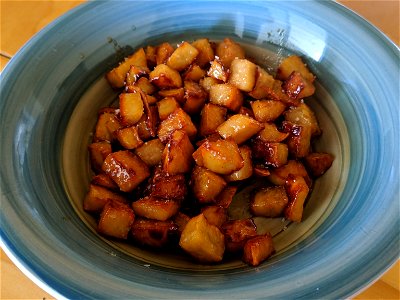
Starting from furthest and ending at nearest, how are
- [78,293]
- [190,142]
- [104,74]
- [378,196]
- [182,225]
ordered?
[104,74] < [190,142] < [182,225] < [378,196] < [78,293]

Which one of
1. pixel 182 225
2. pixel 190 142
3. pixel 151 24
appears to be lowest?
pixel 182 225

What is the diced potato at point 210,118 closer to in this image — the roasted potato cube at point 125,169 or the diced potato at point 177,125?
the diced potato at point 177,125

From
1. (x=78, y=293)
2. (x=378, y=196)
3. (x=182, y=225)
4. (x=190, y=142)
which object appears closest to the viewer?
(x=78, y=293)

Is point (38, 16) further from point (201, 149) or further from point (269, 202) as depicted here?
point (269, 202)

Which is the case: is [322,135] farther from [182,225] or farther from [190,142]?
[182,225]

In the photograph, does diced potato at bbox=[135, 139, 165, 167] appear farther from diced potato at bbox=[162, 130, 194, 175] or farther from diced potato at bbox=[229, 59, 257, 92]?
diced potato at bbox=[229, 59, 257, 92]

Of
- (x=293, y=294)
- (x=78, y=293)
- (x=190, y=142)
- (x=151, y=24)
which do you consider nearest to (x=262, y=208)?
(x=190, y=142)

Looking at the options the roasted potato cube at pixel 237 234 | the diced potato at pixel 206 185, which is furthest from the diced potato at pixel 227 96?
the roasted potato cube at pixel 237 234
